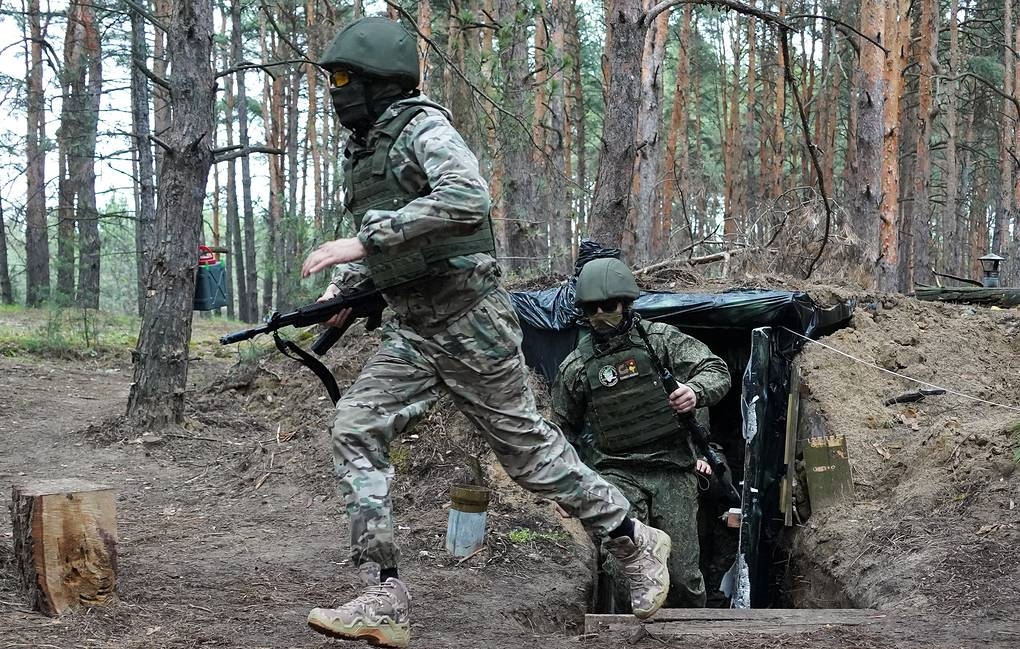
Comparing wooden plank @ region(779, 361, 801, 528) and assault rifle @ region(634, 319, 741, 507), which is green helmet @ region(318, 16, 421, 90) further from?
wooden plank @ region(779, 361, 801, 528)

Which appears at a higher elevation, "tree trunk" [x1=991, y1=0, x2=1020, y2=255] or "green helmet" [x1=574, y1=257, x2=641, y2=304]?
"tree trunk" [x1=991, y1=0, x2=1020, y2=255]

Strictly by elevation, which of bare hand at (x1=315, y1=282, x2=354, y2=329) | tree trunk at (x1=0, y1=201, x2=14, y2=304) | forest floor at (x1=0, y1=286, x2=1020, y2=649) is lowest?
forest floor at (x1=0, y1=286, x2=1020, y2=649)

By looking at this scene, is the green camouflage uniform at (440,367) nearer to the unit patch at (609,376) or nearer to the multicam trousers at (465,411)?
the multicam trousers at (465,411)

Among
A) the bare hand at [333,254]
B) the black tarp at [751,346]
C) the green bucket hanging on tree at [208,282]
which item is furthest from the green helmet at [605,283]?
the green bucket hanging on tree at [208,282]

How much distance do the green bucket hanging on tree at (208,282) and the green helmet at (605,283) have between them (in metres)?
3.89

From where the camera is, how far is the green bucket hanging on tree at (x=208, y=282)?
7.98m

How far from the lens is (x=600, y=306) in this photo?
17.6 ft

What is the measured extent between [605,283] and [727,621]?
2009 millimetres

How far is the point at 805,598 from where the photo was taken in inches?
220

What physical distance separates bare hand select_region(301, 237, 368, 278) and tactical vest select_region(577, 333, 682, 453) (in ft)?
8.97

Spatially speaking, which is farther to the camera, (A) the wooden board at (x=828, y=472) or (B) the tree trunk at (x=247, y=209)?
(B) the tree trunk at (x=247, y=209)

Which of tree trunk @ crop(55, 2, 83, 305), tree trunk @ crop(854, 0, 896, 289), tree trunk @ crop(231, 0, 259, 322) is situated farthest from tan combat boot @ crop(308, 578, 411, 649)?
tree trunk @ crop(231, 0, 259, 322)

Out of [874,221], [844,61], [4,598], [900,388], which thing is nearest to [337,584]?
[4,598]

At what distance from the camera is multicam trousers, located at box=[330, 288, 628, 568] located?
10.2 ft
